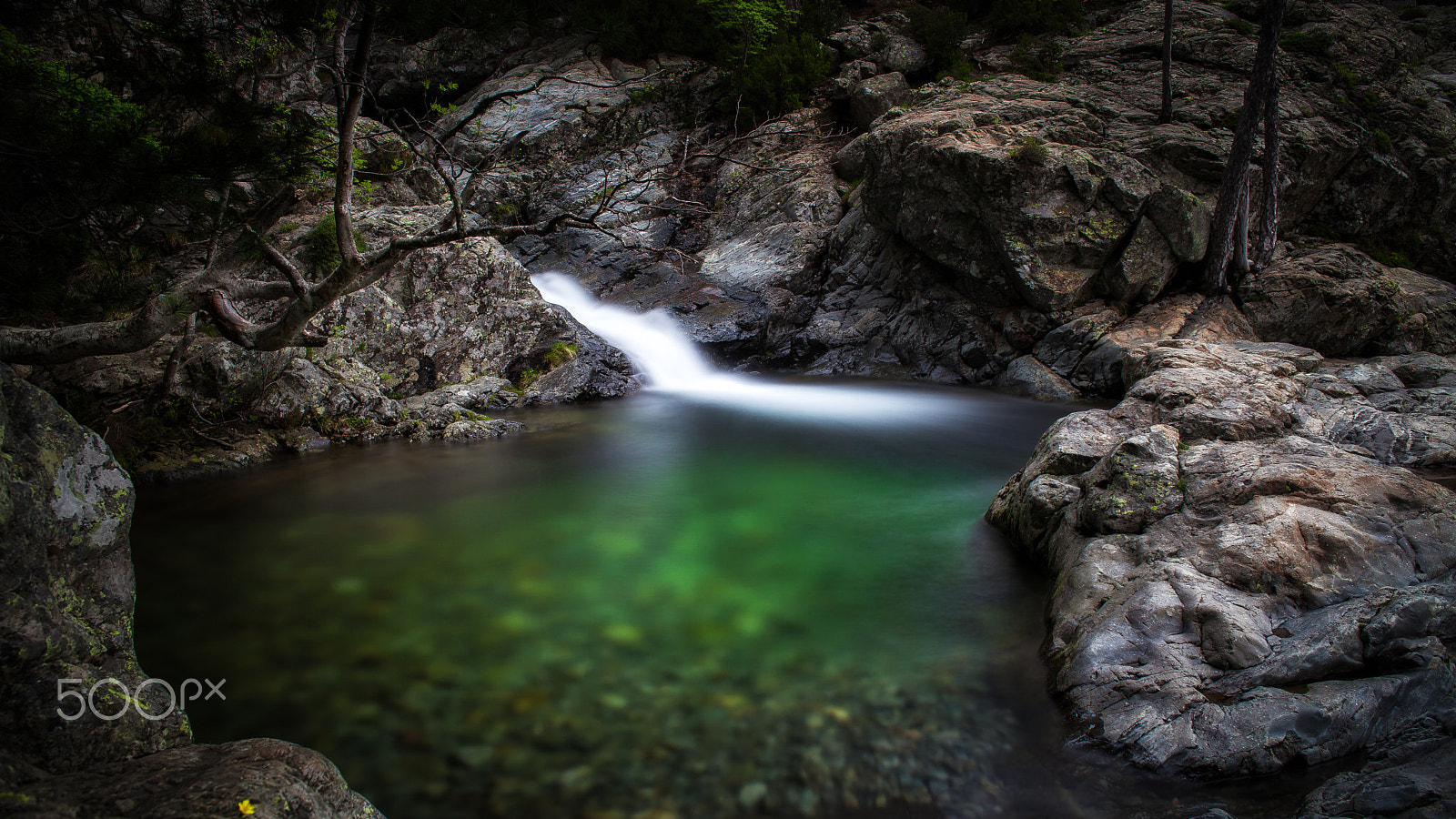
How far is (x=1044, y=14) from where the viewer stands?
66.3ft

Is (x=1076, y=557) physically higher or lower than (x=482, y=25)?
lower

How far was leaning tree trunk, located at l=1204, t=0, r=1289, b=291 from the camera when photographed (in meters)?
12.2

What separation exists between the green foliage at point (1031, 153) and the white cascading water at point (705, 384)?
5.01m

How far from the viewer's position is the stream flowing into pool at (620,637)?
2.85 metres

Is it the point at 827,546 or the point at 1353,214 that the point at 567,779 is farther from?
the point at 1353,214

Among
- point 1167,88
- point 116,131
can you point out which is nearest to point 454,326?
point 116,131

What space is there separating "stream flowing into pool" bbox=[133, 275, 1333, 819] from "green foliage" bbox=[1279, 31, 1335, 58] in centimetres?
1755

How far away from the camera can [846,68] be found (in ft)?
69.5

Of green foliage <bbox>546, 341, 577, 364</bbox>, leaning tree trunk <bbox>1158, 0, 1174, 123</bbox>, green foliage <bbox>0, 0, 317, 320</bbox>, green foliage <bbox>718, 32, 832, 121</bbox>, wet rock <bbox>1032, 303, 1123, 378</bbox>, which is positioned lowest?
green foliage <bbox>546, 341, 577, 364</bbox>

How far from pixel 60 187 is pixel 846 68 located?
71.5 ft

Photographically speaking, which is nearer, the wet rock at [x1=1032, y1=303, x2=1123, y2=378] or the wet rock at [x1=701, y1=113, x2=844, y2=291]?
the wet rock at [x1=1032, y1=303, x2=1123, y2=378]

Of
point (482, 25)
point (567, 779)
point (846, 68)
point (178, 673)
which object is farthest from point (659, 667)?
point (846, 68)

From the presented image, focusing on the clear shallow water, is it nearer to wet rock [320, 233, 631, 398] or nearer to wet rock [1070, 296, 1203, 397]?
wet rock [320, 233, 631, 398]

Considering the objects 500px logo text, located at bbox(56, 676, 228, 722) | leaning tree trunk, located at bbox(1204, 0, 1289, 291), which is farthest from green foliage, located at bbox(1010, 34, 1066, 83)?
500px logo text, located at bbox(56, 676, 228, 722)
